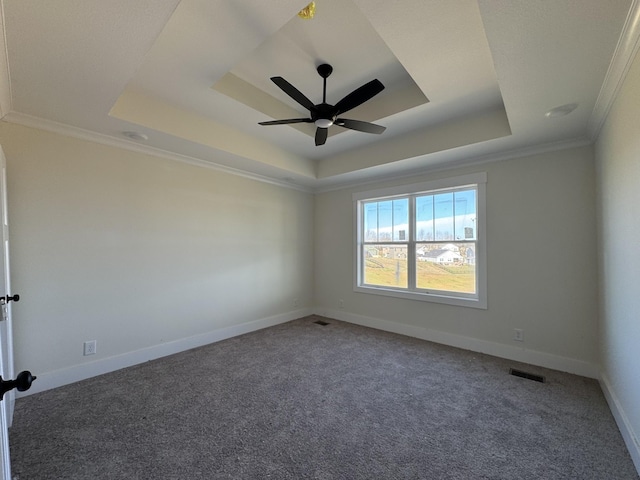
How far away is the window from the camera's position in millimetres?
3576

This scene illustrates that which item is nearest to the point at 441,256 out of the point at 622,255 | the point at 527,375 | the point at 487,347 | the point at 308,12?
the point at 487,347

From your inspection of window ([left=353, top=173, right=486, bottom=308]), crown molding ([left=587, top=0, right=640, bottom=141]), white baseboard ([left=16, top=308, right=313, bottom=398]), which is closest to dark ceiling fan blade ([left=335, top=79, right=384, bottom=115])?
crown molding ([left=587, top=0, right=640, bottom=141])

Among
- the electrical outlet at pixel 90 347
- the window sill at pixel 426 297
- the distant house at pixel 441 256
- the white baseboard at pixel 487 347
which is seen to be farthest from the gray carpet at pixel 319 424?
the distant house at pixel 441 256

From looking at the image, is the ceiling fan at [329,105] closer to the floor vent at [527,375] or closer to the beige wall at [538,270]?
the beige wall at [538,270]

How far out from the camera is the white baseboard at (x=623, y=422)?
1.66m

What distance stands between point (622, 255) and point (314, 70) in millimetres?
2852

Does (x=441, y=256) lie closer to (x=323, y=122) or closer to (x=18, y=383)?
(x=323, y=122)

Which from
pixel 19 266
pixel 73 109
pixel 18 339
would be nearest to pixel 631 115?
pixel 73 109

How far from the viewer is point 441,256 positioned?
3.87m

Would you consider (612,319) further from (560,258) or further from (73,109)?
(73,109)

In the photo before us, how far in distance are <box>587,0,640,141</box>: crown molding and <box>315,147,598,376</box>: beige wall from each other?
75cm

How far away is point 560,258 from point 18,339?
17.3 feet

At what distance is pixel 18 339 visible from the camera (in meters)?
2.38

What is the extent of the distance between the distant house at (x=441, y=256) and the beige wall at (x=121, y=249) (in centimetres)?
245
